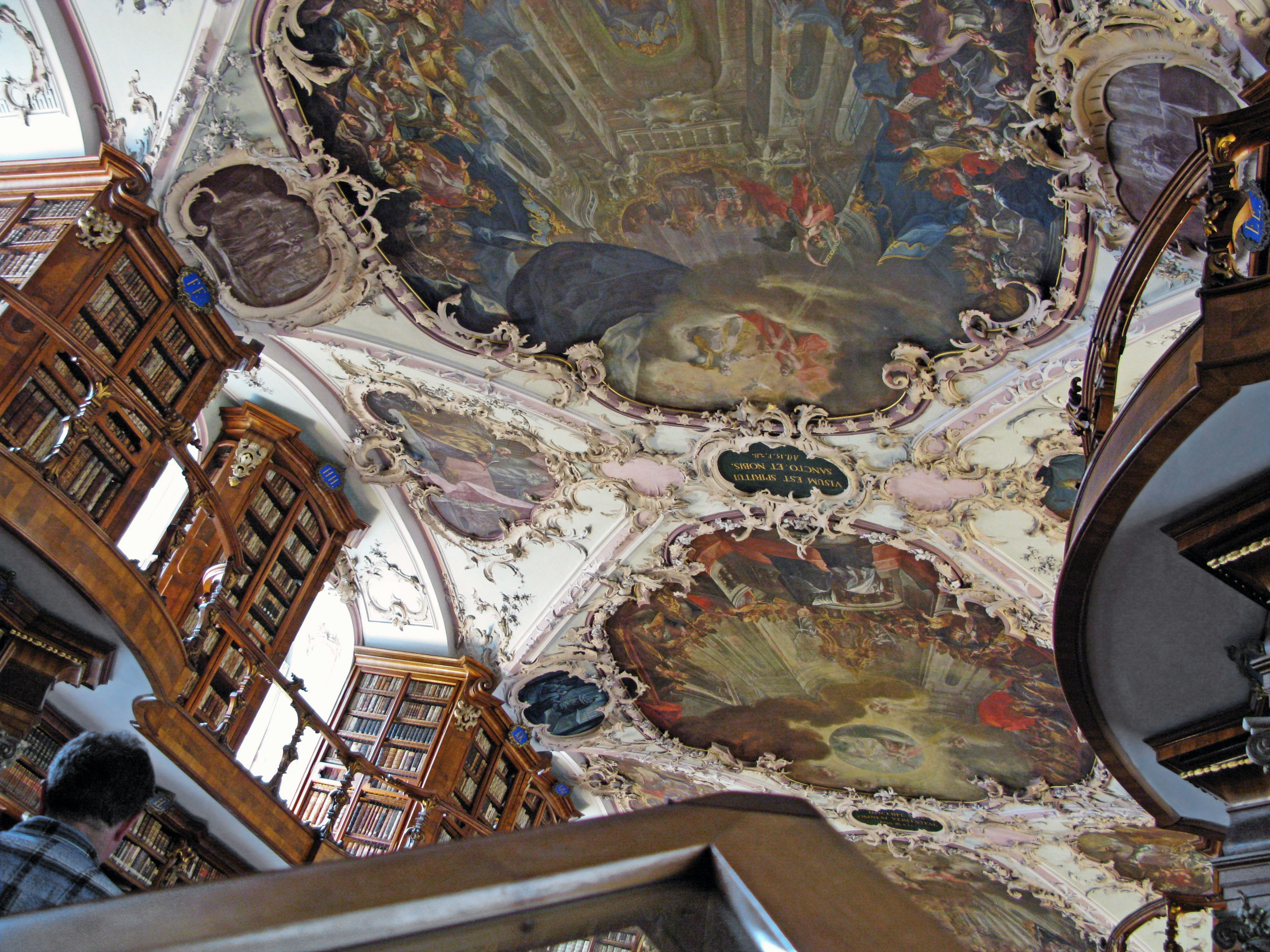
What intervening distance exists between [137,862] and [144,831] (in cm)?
28

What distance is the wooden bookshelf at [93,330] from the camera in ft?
23.8

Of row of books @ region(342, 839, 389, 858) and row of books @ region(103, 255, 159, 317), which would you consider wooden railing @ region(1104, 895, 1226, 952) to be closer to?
row of books @ region(342, 839, 389, 858)

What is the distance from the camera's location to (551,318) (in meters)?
10.2

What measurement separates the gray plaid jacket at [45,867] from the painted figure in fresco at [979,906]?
18.8 metres

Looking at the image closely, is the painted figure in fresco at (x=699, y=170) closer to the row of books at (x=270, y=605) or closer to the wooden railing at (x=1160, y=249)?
the wooden railing at (x=1160, y=249)

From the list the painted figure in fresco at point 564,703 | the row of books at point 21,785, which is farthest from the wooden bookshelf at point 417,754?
the row of books at point 21,785

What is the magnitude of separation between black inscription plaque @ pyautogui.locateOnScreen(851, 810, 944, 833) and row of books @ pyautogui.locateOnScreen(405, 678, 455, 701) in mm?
8676

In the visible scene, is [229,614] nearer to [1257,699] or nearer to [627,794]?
[1257,699]

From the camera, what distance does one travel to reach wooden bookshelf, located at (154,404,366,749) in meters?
9.19

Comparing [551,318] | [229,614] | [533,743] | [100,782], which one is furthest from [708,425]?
[100,782]

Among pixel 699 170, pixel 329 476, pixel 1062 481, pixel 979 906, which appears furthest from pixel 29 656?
pixel 979 906

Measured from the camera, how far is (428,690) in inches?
567

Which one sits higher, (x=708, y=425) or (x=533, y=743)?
(x=708, y=425)

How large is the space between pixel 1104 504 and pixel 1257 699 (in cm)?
185
